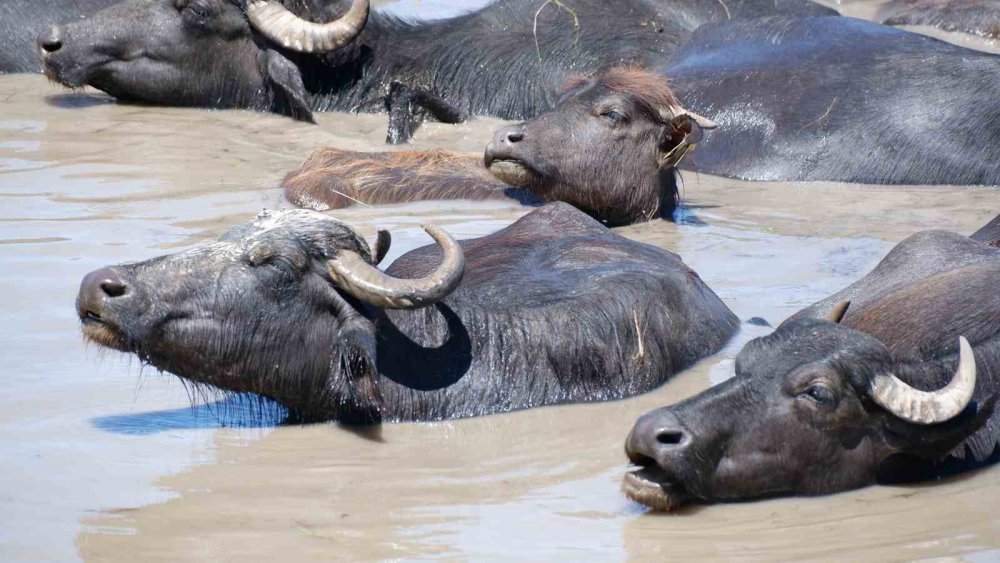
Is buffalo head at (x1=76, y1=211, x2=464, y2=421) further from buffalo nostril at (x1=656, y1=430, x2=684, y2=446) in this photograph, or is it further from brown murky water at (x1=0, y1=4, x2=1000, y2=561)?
buffalo nostril at (x1=656, y1=430, x2=684, y2=446)

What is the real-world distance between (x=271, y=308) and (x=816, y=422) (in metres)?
2.13

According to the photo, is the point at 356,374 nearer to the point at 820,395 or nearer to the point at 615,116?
the point at 820,395

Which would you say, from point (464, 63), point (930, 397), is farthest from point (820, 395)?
point (464, 63)

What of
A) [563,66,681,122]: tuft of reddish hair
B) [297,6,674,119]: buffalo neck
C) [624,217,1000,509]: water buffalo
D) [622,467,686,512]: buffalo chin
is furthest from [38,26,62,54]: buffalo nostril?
[622,467,686,512]: buffalo chin

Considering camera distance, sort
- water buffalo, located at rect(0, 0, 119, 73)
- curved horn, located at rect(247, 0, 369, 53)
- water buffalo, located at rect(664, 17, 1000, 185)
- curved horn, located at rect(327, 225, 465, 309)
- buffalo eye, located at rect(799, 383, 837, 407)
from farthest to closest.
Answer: water buffalo, located at rect(0, 0, 119, 73) → curved horn, located at rect(247, 0, 369, 53) → water buffalo, located at rect(664, 17, 1000, 185) → curved horn, located at rect(327, 225, 465, 309) → buffalo eye, located at rect(799, 383, 837, 407)

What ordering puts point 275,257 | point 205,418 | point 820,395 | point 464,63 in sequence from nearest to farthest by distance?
1. point 820,395
2. point 275,257
3. point 205,418
4. point 464,63

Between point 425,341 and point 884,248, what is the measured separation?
3.52m

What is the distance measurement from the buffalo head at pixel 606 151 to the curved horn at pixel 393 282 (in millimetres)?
3711

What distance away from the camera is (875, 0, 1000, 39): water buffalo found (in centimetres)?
1595

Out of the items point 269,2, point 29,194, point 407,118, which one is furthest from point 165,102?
point 29,194

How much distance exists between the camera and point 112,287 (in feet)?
19.8

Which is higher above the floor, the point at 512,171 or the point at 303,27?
the point at 512,171

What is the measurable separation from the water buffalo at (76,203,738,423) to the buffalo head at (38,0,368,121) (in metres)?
5.87

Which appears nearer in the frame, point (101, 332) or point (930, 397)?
point (930, 397)
